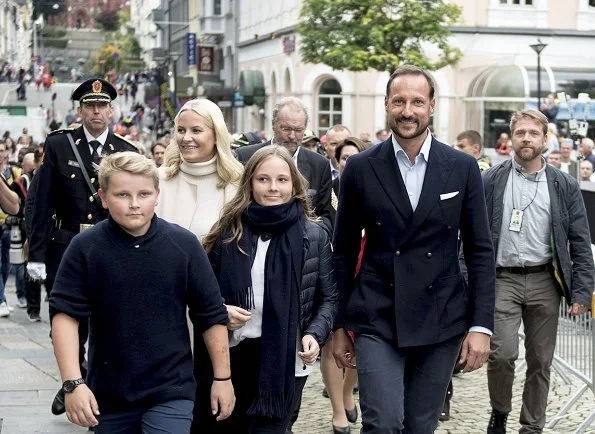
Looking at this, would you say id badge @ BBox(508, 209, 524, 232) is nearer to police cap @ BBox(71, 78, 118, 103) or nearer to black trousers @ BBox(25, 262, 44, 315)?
police cap @ BBox(71, 78, 118, 103)

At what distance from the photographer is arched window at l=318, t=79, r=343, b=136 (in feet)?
159

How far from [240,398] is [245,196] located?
2.85 feet

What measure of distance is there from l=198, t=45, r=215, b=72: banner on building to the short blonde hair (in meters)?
63.7

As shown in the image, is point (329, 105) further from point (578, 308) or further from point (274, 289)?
point (274, 289)

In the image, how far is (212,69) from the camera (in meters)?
70.6

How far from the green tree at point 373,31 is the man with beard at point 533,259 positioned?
28.1 m

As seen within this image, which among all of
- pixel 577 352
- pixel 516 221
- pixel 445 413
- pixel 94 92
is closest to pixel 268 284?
pixel 516 221

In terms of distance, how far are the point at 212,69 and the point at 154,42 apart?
60.7m

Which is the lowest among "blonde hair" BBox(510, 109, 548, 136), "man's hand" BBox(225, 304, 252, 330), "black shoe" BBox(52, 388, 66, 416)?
"black shoe" BBox(52, 388, 66, 416)

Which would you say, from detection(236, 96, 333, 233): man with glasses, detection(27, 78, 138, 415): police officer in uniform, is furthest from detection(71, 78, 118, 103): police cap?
detection(236, 96, 333, 233): man with glasses

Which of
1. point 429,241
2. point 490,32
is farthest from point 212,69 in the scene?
point 429,241

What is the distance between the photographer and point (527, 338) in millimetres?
7824

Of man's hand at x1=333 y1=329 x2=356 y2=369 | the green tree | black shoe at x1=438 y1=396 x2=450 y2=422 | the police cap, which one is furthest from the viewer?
the green tree

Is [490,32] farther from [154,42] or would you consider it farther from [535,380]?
[154,42]
